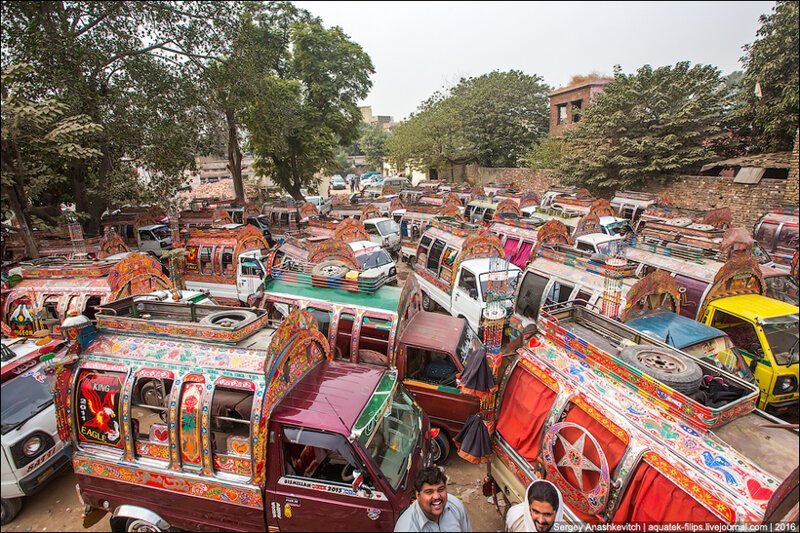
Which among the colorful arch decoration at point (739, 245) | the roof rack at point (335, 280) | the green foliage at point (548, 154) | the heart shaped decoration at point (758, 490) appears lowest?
the heart shaped decoration at point (758, 490)

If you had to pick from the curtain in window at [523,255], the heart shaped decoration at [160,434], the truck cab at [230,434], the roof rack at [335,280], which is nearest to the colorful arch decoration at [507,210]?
the curtain in window at [523,255]

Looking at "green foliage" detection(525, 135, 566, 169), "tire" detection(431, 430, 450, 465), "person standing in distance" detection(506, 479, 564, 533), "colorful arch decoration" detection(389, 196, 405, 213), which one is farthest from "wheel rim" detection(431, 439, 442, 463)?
"green foliage" detection(525, 135, 566, 169)

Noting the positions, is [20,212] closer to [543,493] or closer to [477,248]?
[477,248]

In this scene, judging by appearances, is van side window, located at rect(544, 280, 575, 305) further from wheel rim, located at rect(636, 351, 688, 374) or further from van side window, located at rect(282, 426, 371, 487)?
van side window, located at rect(282, 426, 371, 487)

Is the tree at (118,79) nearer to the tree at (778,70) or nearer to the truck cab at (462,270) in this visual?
the truck cab at (462,270)

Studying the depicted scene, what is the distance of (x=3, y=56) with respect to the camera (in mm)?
12352

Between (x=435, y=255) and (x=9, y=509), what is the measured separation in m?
10.2

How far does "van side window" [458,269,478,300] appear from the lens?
9992 millimetres

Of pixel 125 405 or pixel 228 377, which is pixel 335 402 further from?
pixel 125 405

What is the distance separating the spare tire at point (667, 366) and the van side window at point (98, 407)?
577 centimetres

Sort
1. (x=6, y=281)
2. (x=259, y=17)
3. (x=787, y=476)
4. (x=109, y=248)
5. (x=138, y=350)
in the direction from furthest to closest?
(x=259, y=17) → (x=109, y=248) → (x=6, y=281) → (x=138, y=350) → (x=787, y=476)

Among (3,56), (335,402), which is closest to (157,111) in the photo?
(3,56)

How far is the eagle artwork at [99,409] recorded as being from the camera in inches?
185

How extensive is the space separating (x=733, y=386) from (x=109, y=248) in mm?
15825
